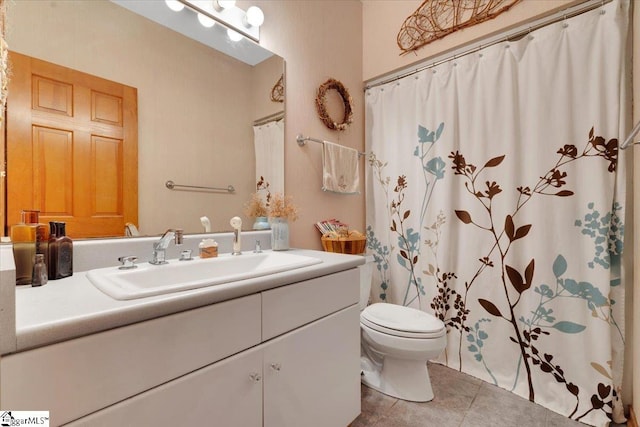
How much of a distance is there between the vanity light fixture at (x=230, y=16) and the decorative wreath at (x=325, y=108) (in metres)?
0.52

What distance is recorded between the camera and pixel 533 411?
1.46 metres

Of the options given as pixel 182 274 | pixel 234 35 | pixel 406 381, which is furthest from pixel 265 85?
pixel 406 381

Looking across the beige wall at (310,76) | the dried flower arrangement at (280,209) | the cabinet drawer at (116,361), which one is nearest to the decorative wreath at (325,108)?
the beige wall at (310,76)

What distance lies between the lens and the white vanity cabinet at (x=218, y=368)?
0.56m

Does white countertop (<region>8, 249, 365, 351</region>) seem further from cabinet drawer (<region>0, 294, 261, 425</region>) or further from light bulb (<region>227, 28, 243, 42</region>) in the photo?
light bulb (<region>227, 28, 243, 42</region>)

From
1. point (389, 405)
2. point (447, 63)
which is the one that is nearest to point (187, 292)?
point (389, 405)

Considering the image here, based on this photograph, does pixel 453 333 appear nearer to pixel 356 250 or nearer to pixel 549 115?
pixel 356 250

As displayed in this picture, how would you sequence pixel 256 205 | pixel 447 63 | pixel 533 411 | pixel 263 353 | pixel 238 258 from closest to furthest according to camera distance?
pixel 263 353
pixel 238 258
pixel 533 411
pixel 256 205
pixel 447 63

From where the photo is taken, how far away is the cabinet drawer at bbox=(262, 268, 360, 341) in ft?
3.04

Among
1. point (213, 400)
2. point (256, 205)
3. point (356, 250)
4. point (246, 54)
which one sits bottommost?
point (213, 400)

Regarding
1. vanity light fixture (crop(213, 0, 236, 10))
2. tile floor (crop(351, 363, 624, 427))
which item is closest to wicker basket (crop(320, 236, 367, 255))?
tile floor (crop(351, 363, 624, 427))

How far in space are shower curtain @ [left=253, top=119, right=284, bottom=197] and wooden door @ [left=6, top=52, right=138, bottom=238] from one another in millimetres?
590

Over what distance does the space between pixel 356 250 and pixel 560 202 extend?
3.62ft

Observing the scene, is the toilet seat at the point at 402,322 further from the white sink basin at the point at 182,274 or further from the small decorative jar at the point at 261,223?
the small decorative jar at the point at 261,223
